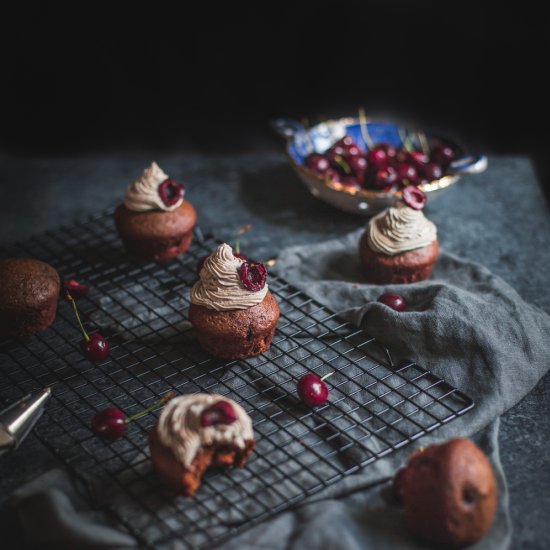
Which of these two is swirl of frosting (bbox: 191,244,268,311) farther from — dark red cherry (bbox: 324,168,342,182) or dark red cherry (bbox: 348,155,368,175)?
dark red cherry (bbox: 348,155,368,175)

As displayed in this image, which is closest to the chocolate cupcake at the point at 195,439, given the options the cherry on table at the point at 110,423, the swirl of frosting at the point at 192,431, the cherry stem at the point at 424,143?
the swirl of frosting at the point at 192,431

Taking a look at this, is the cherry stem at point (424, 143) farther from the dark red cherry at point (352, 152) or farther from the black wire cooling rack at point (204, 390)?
the black wire cooling rack at point (204, 390)

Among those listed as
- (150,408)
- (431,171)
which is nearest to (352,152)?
(431,171)

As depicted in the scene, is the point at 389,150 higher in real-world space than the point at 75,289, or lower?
higher

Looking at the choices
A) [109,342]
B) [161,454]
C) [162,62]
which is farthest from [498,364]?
[162,62]

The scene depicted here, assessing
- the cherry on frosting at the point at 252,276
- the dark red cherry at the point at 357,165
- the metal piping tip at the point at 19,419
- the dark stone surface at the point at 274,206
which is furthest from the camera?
the dark red cherry at the point at 357,165

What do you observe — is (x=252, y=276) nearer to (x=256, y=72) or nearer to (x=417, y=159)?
(x=417, y=159)
